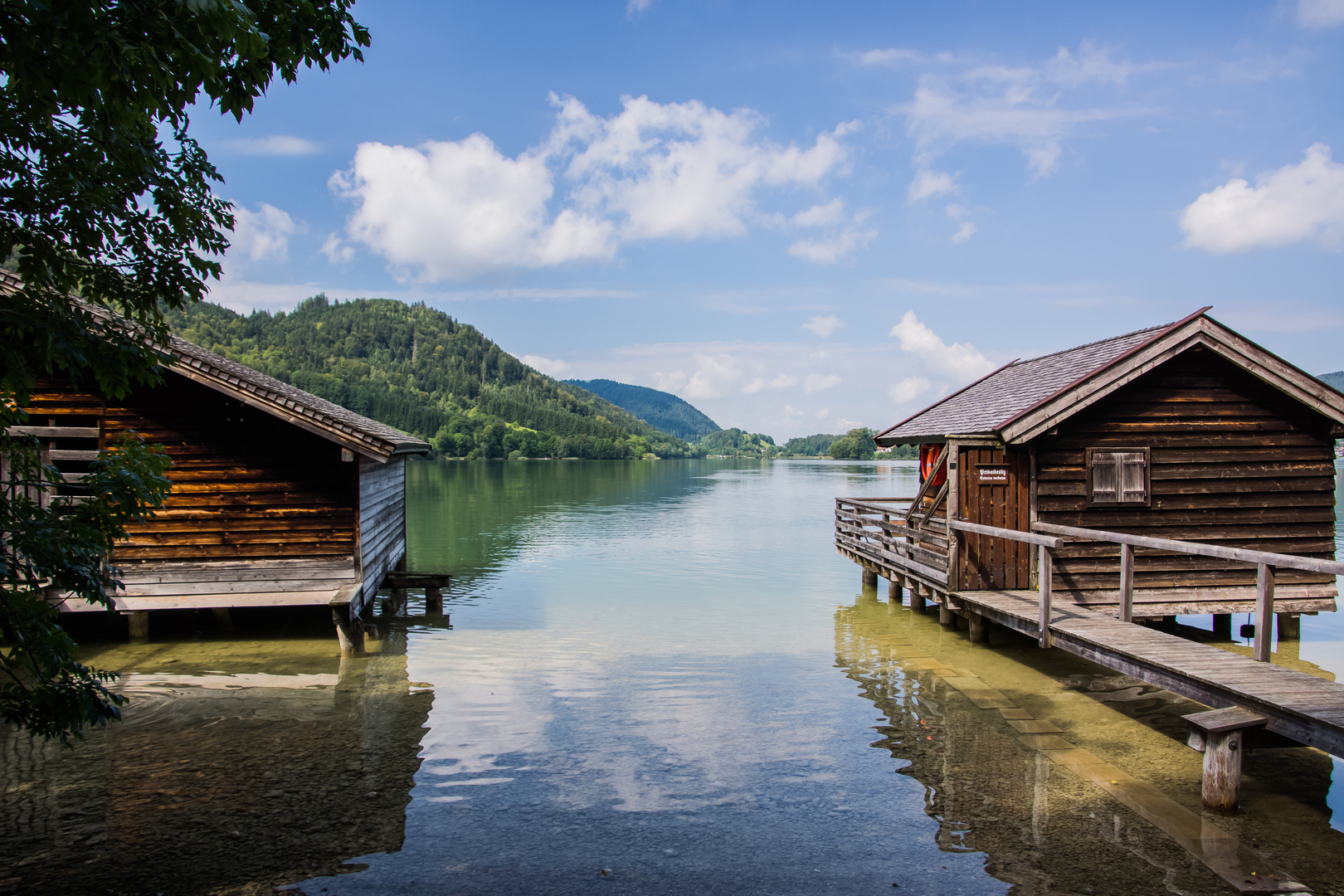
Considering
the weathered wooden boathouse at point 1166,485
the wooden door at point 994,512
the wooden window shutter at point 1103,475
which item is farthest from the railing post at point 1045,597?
the wooden window shutter at point 1103,475

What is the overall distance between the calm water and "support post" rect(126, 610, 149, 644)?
0.24m

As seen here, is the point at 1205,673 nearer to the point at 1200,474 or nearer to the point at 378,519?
the point at 1200,474

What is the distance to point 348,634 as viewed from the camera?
540 inches

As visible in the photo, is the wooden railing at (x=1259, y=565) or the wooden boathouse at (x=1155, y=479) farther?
the wooden boathouse at (x=1155, y=479)

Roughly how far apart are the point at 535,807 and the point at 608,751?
5.70ft

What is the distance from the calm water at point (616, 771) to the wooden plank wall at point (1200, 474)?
2058 millimetres

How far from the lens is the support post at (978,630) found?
1442 centimetres

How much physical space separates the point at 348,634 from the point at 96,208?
33.3ft

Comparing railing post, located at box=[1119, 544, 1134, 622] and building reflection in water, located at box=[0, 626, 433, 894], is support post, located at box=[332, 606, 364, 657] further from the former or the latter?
railing post, located at box=[1119, 544, 1134, 622]

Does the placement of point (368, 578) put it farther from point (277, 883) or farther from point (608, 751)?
point (277, 883)

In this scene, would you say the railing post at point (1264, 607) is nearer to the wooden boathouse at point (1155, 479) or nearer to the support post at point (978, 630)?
the wooden boathouse at point (1155, 479)

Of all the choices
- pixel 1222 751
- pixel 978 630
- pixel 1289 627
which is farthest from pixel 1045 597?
pixel 1289 627

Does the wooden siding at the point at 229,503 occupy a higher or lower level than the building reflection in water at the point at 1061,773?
higher

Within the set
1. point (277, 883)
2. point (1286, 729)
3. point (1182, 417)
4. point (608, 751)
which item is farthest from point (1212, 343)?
point (277, 883)
